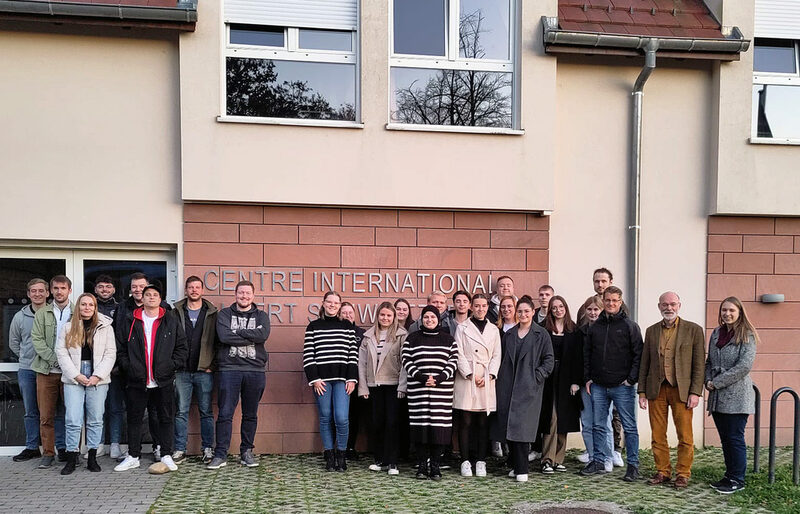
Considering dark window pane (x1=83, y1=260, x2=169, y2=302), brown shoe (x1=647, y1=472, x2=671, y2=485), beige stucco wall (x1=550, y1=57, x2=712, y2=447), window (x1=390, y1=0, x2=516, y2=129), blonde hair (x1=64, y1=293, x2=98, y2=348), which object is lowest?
brown shoe (x1=647, y1=472, x2=671, y2=485)

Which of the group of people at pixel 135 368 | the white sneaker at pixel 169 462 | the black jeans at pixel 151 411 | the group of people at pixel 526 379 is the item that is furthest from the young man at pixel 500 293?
the white sneaker at pixel 169 462

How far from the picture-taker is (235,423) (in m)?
8.31

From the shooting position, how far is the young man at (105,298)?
7.97m

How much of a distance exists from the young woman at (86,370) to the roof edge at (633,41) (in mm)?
5832

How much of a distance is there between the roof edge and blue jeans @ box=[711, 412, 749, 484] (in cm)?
427

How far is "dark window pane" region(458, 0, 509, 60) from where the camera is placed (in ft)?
28.4

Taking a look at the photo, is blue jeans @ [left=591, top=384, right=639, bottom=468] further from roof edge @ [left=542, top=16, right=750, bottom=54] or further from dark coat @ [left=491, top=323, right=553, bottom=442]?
roof edge @ [left=542, top=16, right=750, bottom=54]

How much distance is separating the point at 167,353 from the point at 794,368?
24.6 feet

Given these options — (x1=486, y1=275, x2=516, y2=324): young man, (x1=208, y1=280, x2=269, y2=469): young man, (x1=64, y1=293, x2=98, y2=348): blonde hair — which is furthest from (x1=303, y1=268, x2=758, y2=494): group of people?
(x1=64, y1=293, x2=98, y2=348): blonde hair

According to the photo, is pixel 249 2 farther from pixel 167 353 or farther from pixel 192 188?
pixel 167 353

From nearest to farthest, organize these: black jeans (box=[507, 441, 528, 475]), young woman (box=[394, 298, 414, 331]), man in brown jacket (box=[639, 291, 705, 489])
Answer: man in brown jacket (box=[639, 291, 705, 489]), black jeans (box=[507, 441, 528, 475]), young woman (box=[394, 298, 414, 331])

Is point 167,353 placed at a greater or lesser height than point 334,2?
lesser

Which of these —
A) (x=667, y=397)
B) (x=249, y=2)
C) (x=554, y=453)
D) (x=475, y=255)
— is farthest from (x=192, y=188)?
(x=667, y=397)

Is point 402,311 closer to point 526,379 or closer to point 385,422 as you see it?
point 385,422
